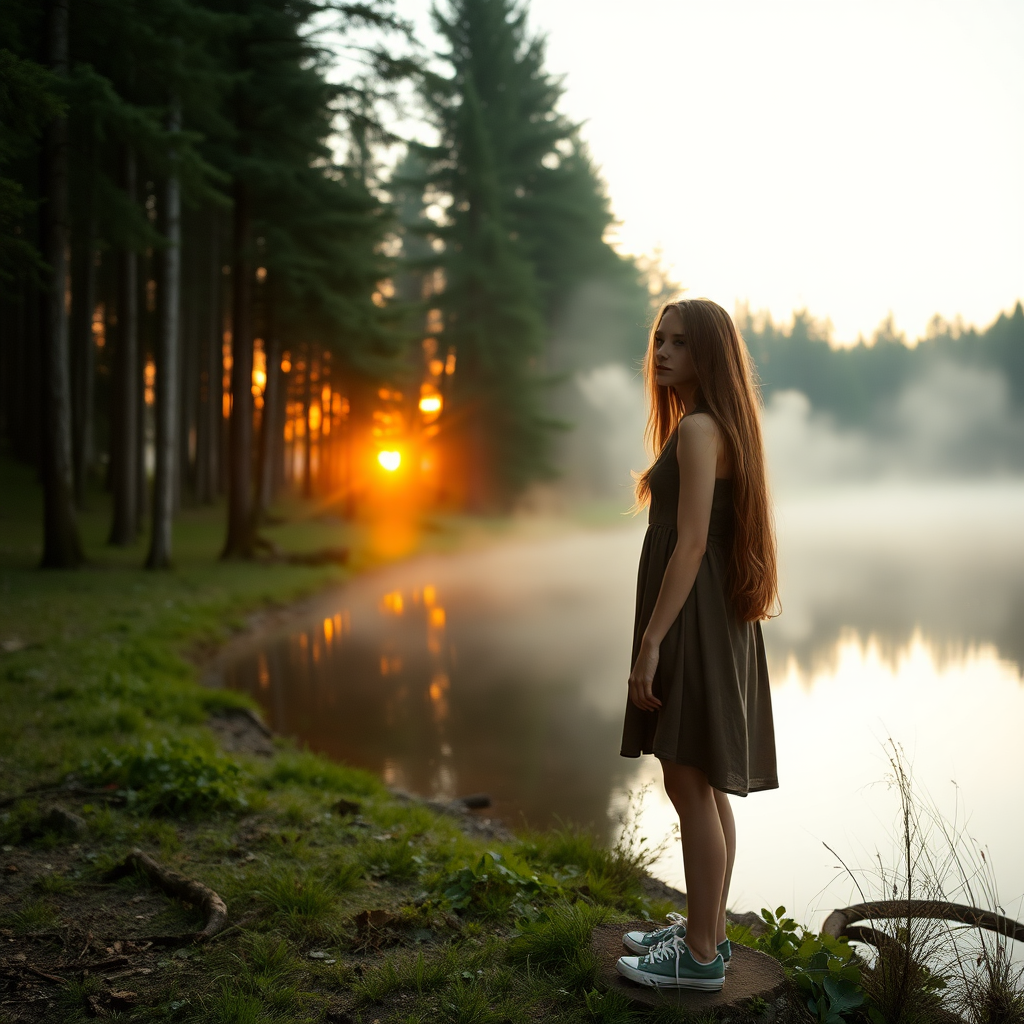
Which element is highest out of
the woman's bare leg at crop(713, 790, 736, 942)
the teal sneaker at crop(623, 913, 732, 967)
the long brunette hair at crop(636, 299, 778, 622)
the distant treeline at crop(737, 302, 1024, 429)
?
the distant treeline at crop(737, 302, 1024, 429)

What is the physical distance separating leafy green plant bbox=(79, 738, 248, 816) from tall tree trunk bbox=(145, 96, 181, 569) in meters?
9.87

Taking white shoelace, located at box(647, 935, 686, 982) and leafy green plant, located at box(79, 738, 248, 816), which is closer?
white shoelace, located at box(647, 935, 686, 982)

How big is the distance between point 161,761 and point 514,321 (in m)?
25.7

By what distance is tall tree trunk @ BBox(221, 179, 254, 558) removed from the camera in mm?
17422

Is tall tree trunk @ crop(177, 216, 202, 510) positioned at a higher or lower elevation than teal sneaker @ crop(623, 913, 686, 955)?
higher

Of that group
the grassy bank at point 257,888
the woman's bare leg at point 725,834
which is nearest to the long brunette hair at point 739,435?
the woman's bare leg at point 725,834

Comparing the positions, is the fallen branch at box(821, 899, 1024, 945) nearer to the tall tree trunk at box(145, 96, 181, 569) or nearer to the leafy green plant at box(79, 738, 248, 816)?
the leafy green plant at box(79, 738, 248, 816)

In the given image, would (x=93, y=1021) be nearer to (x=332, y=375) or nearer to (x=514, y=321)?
(x=332, y=375)

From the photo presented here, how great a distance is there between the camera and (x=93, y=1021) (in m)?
3.06

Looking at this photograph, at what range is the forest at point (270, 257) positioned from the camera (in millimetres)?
10672

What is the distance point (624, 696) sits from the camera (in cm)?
926

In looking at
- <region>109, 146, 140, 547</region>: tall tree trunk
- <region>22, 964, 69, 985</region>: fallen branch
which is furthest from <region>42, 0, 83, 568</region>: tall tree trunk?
<region>22, 964, 69, 985</region>: fallen branch

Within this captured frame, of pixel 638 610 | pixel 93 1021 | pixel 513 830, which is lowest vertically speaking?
pixel 513 830

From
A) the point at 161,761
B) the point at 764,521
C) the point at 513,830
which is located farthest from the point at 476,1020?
the point at 161,761
